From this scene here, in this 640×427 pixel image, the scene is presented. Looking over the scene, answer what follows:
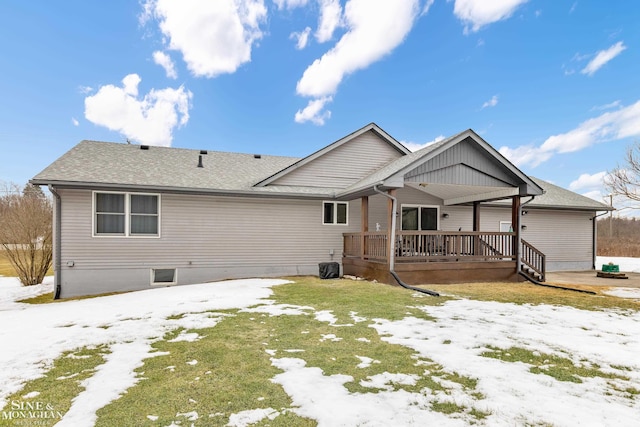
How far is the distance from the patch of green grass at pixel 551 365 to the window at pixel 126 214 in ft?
32.7

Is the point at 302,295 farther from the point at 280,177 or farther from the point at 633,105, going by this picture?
the point at 633,105

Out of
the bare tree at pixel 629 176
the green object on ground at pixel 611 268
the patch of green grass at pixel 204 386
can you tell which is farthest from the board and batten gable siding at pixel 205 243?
the bare tree at pixel 629 176

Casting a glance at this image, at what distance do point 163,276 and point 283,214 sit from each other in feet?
14.5

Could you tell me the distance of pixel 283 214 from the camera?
38.9ft

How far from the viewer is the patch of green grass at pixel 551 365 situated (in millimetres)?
3467

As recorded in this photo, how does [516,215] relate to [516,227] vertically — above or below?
above

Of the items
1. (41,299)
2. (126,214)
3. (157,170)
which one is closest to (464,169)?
(157,170)

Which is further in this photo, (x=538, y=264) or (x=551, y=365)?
(x=538, y=264)

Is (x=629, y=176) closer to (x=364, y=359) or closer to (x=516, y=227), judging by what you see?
(x=516, y=227)

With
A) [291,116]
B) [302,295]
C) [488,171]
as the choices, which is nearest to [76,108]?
[291,116]

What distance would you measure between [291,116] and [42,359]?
28.7m

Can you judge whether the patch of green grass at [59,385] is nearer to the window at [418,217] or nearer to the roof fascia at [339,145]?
the roof fascia at [339,145]

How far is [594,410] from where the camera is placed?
2746 mm

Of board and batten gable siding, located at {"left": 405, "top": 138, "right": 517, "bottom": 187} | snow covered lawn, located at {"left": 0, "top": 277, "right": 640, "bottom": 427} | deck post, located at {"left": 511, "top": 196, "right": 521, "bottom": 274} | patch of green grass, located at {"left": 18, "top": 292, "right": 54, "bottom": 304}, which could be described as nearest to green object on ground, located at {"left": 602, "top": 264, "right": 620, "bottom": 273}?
deck post, located at {"left": 511, "top": 196, "right": 521, "bottom": 274}
